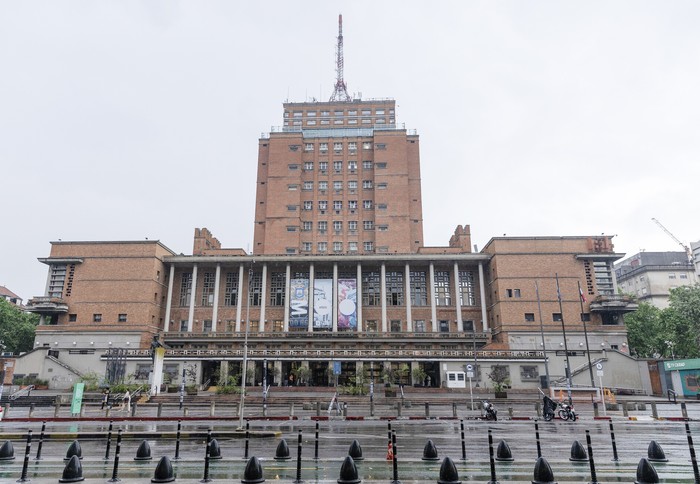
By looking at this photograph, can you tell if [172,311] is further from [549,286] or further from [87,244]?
[549,286]

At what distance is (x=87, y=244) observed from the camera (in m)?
63.5

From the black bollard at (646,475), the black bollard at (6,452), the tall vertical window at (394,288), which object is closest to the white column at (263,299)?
the tall vertical window at (394,288)

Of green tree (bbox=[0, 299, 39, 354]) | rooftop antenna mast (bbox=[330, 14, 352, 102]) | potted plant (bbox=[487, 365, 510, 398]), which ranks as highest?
rooftop antenna mast (bbox=[330, 14, 352, 102])

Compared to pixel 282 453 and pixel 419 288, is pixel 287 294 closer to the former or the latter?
pixel 419 288

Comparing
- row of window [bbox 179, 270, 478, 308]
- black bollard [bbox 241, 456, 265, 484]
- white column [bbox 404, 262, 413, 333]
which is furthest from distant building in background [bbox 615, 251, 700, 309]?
black bollard [bbox 241, 456, 265, 484]

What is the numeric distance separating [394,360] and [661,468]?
42103 mm

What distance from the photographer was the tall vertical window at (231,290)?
6656 centimetres

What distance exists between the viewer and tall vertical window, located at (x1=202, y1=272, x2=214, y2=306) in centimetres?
6650

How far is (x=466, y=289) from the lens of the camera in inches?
2625

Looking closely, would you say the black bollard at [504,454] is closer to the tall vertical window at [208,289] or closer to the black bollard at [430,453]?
the black bollard at [430,453]

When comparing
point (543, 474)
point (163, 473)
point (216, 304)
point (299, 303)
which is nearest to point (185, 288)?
point (216, 304)

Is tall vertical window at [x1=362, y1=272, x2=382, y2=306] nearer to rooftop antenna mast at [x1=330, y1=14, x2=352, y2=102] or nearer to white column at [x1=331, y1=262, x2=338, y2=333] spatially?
white column at [x1=331, y1=262, x2=338, y2=333]

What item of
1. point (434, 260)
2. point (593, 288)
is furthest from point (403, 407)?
point (593, 288)

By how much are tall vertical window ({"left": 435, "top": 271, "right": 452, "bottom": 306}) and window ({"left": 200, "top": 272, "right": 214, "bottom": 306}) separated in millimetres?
31851
